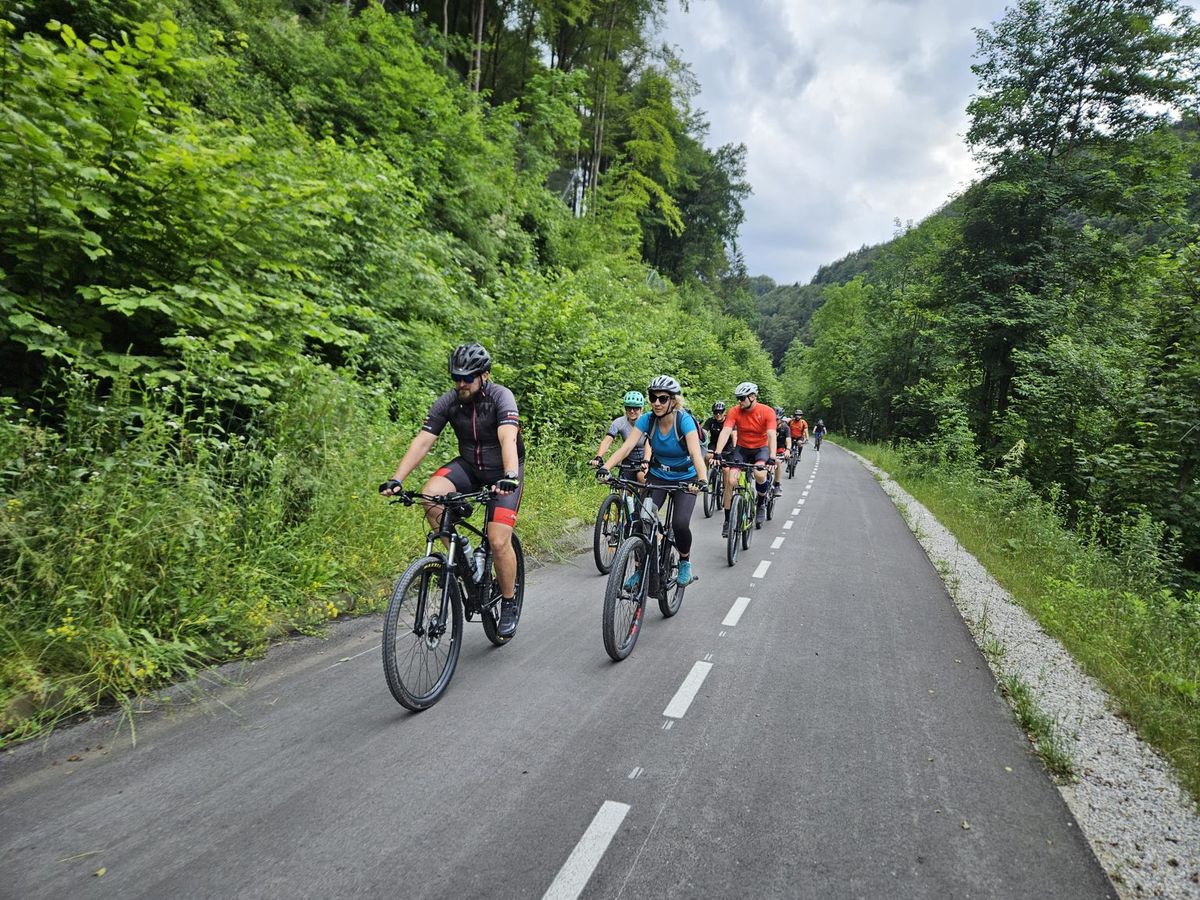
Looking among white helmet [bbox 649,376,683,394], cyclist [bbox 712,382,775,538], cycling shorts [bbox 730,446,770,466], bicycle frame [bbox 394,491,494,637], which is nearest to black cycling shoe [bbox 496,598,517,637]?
bicycle frame [bbox 394,491,494,637]

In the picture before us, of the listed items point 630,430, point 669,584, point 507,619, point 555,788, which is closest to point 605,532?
point 630,430

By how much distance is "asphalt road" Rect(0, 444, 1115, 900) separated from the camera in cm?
232

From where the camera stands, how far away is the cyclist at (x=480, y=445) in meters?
3.96

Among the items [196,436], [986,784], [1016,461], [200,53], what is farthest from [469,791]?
[1016,461]

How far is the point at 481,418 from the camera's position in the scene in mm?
4195

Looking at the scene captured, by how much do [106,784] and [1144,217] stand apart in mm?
26045

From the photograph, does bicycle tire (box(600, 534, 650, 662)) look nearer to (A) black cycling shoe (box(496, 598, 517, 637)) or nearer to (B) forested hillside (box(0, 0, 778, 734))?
(A) black cycling shoe (box(496, 598, 517, 637))

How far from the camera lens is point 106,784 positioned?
2.65 meters

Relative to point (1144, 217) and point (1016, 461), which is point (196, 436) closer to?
point (1016, 461)

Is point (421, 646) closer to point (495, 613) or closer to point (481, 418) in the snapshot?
point (495, 613)

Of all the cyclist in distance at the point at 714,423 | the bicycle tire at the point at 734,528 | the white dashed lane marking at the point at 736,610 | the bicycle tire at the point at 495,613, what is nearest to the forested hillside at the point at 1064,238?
the cyclist in distance at the point at 714,423

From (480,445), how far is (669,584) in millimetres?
2480

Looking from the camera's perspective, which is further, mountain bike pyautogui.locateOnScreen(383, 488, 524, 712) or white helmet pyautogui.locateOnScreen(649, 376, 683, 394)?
white helmet pyautogui.locateOnScreen(649, 376, 683, 394)

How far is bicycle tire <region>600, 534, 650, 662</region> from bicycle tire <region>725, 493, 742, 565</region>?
117 inches
